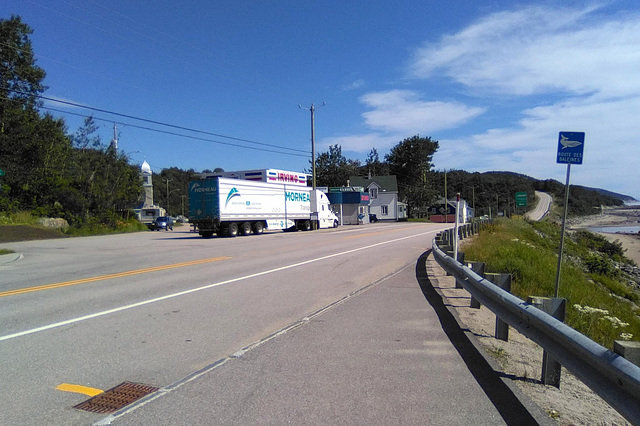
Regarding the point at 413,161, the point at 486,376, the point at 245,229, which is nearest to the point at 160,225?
the point at 245,229

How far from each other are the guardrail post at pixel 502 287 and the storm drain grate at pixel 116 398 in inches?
170

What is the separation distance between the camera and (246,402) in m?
4.03

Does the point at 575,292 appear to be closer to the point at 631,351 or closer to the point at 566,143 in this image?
the point at 566,143

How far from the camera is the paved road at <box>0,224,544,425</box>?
3.88 meters

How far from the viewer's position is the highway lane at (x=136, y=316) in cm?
458

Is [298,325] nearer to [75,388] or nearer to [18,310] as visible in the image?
[75,388]

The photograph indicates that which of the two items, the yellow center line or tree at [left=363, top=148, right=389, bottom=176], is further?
tree at [left=363, top=148, right=389, bottom=176]

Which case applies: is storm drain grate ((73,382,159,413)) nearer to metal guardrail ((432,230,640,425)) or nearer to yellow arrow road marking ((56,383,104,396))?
yellow arrow road marking ((56,383,104,396))

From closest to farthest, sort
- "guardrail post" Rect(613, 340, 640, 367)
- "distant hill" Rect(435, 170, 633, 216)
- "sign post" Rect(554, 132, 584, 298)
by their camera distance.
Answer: "guardrail post" Rect(613, 340, 640, 367)
"sign post" Rect(554, 132, 584, 298)
"distant hill" Rect(435, 170, 633, 216)

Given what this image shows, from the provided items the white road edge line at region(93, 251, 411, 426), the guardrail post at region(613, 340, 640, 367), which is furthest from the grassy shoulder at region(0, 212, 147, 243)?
the guardrail post at region(613, 340, 640, 367)

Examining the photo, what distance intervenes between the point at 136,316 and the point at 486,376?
213 inches

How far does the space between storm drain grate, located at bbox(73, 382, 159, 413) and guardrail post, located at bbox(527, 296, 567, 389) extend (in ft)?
12.7

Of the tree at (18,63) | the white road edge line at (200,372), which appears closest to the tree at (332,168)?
the tree at (18,63)

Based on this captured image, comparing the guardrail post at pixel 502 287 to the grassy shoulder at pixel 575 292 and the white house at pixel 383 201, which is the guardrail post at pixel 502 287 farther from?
the white house at pixel 383 201
